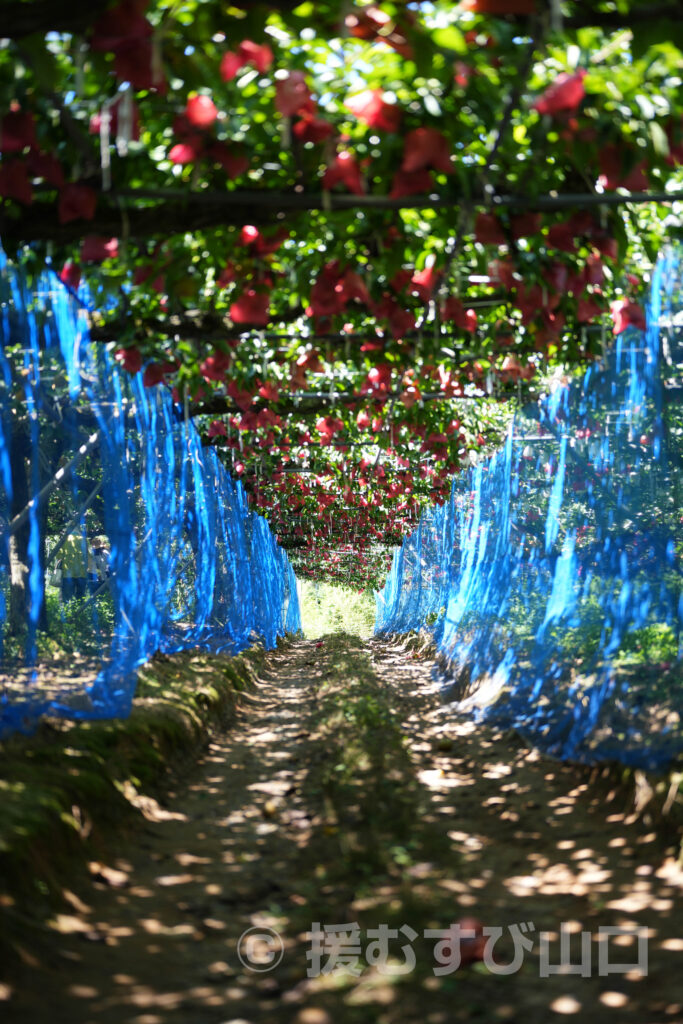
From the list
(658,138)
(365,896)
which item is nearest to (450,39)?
(658,138)

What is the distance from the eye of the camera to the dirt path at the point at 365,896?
2357mm

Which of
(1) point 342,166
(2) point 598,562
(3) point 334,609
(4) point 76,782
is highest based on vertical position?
(1) point 342,166

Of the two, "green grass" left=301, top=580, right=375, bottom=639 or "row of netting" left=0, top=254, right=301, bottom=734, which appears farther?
"green grass" left=301, top=580, right=375, bottom=639

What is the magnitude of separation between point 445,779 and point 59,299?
12.0 ft

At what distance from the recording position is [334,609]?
1896 inches

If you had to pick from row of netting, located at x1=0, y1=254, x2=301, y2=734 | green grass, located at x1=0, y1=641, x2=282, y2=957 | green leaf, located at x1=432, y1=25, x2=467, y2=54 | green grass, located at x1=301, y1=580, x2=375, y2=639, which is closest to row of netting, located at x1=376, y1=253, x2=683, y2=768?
green leaf, located at x1=432, y1=25, x2=467, y2=54

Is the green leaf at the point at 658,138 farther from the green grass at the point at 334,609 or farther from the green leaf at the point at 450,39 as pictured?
the green grass at the point at 334,609

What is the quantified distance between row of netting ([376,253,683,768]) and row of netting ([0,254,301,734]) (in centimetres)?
270

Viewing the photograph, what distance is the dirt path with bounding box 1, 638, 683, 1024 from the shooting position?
7.73 feet

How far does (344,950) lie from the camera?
8.43 ft

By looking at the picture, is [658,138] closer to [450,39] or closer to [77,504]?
[450,39]

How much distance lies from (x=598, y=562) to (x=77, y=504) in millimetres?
3279

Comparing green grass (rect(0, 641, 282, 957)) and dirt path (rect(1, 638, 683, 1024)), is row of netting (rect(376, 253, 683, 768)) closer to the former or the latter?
dirt path (rect(1, 638, 683, 1024))

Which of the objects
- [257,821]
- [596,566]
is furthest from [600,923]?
[596,566]
